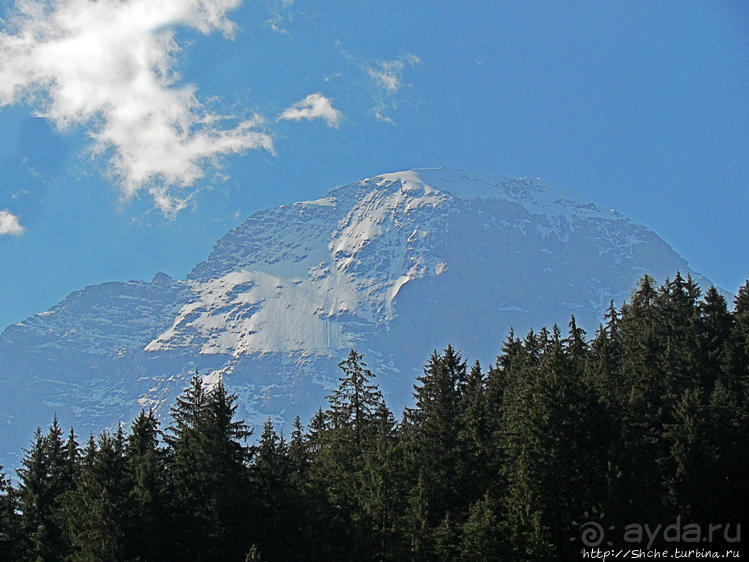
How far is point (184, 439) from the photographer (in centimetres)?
5553

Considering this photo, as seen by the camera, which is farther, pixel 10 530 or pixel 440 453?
pixel 440 453

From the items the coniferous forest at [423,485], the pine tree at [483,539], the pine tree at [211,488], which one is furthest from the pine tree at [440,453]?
the pine tree at [211,488]

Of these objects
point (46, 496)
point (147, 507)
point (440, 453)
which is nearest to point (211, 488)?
point (147, 507)

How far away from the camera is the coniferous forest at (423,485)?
4991 centimetres

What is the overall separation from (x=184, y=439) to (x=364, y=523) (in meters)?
12.2

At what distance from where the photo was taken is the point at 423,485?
174 feet

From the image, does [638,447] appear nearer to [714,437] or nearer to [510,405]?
[714,437]

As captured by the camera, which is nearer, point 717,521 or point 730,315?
point 717,521

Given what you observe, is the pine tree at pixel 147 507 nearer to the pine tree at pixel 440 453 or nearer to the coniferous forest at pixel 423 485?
the coniferous forest at pixel 423 485

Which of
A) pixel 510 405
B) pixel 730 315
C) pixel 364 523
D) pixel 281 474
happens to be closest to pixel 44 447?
pixel 281 474

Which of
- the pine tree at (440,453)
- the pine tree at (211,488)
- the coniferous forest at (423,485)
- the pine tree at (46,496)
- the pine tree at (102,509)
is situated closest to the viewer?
the pine tree at (102,509)

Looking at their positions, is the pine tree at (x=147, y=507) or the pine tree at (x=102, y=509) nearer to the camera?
the pine tree at (x=102, y=509)

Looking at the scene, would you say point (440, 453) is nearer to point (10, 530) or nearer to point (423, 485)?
point (423, 485)

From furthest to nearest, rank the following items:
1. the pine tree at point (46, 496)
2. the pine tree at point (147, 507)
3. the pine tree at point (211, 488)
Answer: the pine tree at point (46, 496) → the pine tree at point (211, 488) → the pine tree at point (147, 507)
